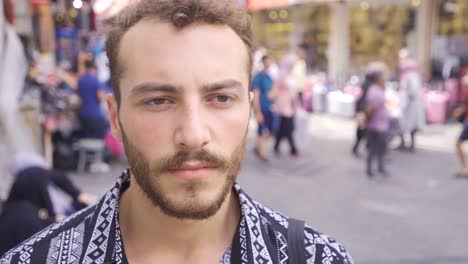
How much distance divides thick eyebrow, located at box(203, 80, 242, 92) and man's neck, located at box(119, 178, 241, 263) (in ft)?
1.01

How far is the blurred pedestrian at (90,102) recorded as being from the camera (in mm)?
7953

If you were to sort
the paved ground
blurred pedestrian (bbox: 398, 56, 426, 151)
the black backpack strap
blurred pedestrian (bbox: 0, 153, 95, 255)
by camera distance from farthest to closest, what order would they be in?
blurred pedestrian (bbox: 398, 56, 426, 151) < the paved ground < blurred pedestrian (bbox: 0, 153, 95, 255) < the black backpack strap

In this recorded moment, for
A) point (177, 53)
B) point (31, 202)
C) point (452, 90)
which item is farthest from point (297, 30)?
point (177, 53)

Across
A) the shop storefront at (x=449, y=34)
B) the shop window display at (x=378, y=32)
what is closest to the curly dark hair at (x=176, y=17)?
the shop storefront at (x=449, y=34)

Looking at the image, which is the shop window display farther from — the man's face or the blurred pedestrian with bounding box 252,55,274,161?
the man's face

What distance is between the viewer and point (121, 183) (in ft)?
5.27

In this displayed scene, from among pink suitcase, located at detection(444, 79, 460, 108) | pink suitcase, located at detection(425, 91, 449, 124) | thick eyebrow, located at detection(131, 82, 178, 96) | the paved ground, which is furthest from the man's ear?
pink suitcase, located at detection(444, 79, 460, 108)

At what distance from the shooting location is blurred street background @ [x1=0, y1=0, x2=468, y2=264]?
19.1ft

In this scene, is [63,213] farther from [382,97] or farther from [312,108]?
[312,108]

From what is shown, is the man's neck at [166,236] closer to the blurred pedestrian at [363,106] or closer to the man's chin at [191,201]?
the man's chin at [191,201]

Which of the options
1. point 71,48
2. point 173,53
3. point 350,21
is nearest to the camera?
point 173,53

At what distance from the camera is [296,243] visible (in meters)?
1.48

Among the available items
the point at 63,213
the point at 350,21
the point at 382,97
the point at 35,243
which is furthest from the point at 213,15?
the point at 350,21

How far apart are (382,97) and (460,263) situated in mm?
3119
